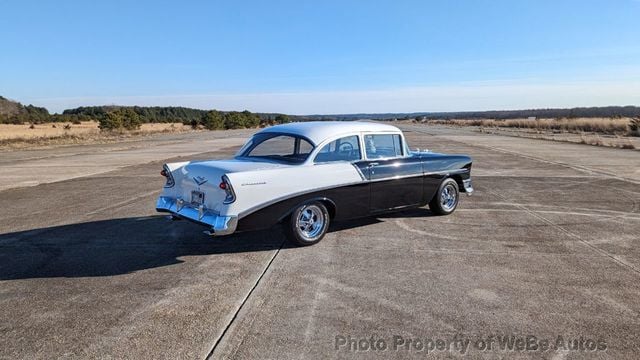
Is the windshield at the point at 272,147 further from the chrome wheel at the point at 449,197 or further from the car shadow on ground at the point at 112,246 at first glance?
the chrome wheel at the point at 449,197

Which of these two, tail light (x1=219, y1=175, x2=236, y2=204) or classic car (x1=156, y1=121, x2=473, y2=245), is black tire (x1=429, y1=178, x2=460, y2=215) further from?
tail light (x1=219, y1=175, x2=236, y2=204)

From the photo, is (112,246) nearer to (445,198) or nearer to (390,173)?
(390,173)

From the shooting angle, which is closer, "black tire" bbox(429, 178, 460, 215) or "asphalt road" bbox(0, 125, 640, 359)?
"asphalt road" bbox(0, 125, 640, 359)

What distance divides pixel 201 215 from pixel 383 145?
2.91 meters

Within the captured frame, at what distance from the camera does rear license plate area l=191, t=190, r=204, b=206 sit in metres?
5.57

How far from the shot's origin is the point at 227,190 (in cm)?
520

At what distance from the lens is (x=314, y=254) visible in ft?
18.7

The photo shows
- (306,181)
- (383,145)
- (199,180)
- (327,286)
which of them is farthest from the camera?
(383,145)

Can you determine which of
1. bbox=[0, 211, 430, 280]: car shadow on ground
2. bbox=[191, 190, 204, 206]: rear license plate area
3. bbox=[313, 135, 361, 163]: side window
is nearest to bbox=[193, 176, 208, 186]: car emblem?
bbox=[191, 190, 204, 206]: rear license plate area

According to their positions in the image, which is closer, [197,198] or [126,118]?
[197,198]

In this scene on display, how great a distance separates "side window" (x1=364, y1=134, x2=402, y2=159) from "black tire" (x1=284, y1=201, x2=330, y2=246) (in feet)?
3.84

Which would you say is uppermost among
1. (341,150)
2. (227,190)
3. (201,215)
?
(341,150)

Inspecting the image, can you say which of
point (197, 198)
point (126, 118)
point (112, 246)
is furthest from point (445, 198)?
point (126, 118)

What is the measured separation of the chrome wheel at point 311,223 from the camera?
5918mm
